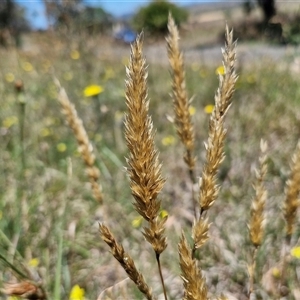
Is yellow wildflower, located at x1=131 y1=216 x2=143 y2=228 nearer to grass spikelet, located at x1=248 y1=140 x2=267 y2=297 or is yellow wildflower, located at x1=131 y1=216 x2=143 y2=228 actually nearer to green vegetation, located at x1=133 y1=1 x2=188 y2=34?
grass spikelet, located at x1=248 y1=140 x2=267 y2=297

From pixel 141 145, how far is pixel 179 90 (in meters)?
0.36

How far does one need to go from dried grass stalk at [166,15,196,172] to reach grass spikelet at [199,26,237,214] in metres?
0.22

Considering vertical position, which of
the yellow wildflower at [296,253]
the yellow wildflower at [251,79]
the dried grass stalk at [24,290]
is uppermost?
the yellow wildflower at [251,79]

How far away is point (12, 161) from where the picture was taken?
282 cm

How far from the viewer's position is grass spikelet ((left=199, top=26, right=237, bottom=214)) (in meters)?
0.82

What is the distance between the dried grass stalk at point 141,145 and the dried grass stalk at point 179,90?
1.04 ft

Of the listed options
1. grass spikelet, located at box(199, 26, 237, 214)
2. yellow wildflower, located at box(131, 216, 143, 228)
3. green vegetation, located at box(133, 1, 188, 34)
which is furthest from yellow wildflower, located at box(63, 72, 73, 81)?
green vegetation, located at box(133, 1, 188, 34)

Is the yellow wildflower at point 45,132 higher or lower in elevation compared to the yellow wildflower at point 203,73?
lower

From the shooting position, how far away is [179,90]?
105 cm

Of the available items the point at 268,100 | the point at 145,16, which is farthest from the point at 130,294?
the point at 145,16

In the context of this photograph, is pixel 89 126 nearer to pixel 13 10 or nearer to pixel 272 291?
pixel 272 291

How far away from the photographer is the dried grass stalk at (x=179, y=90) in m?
1.02

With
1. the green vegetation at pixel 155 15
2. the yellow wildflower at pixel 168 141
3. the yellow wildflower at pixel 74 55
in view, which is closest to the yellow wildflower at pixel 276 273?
the yellow wildflower at pixel 168 141

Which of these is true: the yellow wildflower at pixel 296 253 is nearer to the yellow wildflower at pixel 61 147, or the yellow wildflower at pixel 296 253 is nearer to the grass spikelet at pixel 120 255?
the grass spikelet at pixel 120 255
